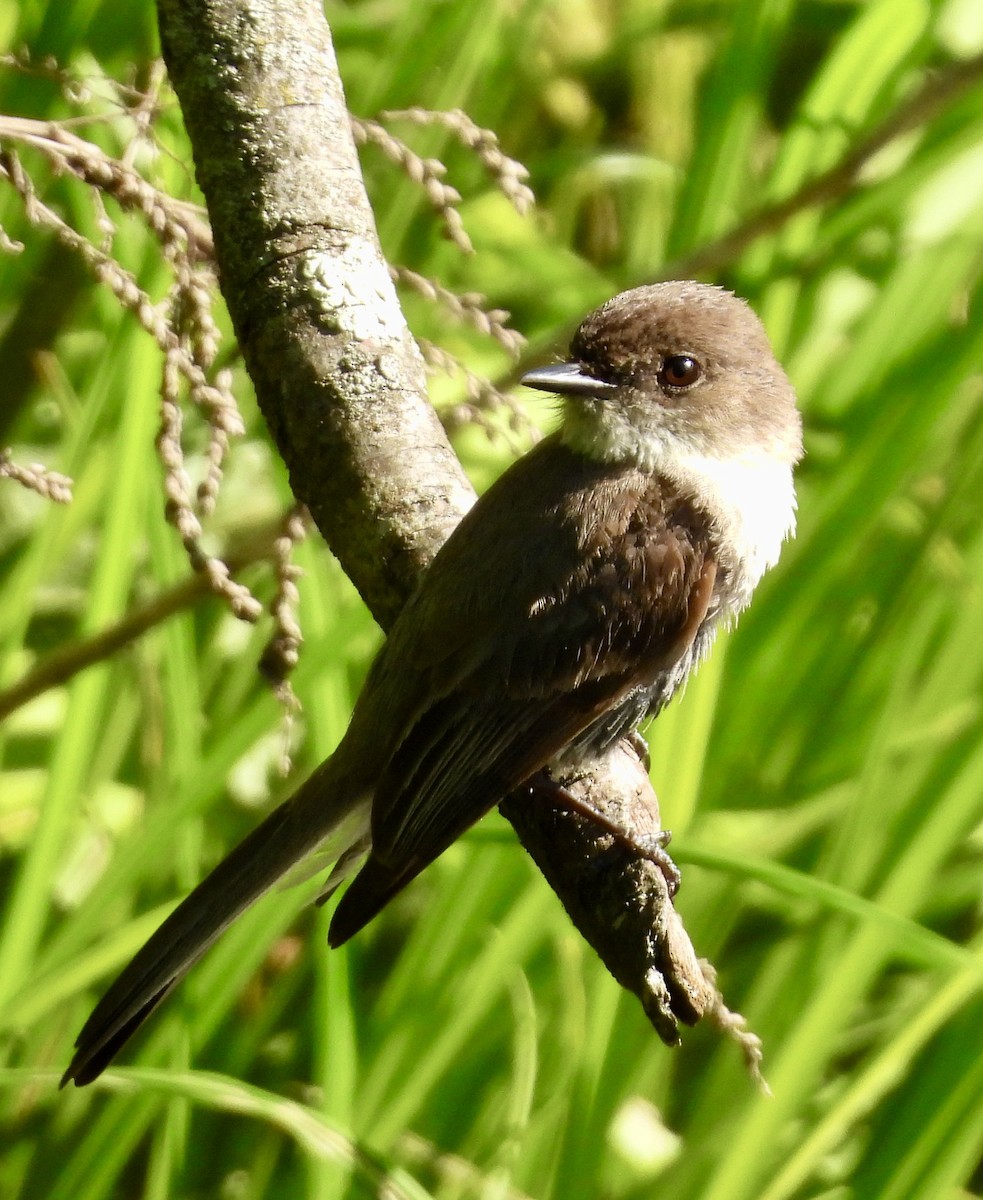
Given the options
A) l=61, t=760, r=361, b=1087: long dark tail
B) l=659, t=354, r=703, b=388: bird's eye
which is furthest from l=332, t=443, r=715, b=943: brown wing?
l=659, t=354, r=703, b=388: bird's eye

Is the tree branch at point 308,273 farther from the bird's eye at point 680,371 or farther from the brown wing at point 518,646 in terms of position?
the bird's eye at point 680,371

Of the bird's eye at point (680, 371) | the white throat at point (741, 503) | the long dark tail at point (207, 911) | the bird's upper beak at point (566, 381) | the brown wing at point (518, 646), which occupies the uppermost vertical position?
the bird's eye at point (680, 371)

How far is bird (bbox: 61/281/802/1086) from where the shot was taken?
2318 mm

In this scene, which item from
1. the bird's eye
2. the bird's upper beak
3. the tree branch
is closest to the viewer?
the tree branch

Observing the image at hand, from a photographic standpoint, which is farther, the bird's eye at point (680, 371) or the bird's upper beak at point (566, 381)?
the bird's eye at point (680, 371)

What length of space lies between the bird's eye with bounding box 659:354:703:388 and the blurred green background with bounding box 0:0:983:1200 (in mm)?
168

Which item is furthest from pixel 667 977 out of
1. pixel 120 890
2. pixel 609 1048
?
pixel 120 890

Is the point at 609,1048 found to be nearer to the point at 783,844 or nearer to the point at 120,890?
the point at 783,844

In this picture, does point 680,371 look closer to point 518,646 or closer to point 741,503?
point 741,503

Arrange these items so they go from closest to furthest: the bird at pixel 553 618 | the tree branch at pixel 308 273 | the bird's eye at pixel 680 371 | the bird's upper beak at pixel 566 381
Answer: the tree branch at pixel 308 273 → the bird at pixel 553 618 → the bird's upper beak at pixel 566 381 → the bird's eye at pixel 680 371

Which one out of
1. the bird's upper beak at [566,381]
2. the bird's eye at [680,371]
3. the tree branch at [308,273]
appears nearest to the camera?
the tree branch at [308,273]

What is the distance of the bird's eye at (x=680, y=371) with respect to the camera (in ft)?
8.96

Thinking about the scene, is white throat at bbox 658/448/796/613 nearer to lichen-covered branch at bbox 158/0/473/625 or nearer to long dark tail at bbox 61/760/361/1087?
lichen-covered branch at bbox 158/0/473/625

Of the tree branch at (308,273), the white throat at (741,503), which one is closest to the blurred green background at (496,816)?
the tree branch at (308,273)
